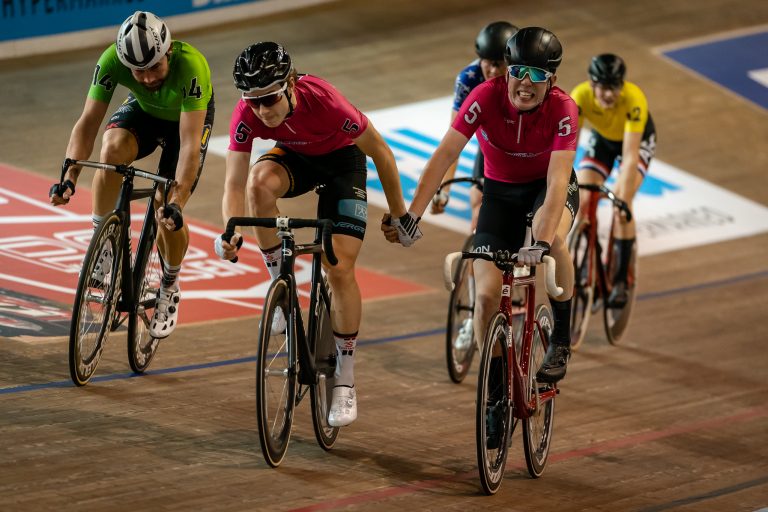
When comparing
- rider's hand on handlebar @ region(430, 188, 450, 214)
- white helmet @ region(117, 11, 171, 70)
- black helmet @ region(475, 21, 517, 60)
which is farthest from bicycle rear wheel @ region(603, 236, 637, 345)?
white helmet @ region(117, 11, 171, 70)

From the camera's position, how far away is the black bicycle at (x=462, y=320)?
21.1 ft

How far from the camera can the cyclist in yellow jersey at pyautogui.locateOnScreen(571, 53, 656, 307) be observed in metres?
7.23

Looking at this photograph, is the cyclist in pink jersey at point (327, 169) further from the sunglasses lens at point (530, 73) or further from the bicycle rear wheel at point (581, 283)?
the bicycle rear wheel at point (581, 283)

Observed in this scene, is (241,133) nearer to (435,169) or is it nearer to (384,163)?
(384,163)

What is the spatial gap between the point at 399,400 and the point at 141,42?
2054mm

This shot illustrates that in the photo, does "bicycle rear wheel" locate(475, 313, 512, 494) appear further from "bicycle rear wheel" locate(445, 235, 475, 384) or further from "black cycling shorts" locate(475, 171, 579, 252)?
"bicycle rear wheel" locate(445, 235, 475, 384)

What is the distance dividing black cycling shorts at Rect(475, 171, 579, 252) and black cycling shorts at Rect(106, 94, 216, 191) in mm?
1273

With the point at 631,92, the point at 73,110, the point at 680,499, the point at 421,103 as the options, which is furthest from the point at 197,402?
the point at 421,103

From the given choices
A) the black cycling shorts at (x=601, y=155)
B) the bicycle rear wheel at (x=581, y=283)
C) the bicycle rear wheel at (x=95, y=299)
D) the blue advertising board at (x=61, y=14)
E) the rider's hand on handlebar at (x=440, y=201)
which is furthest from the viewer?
the blue advertising board at (x=61, y=14)

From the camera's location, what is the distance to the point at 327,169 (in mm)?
5055

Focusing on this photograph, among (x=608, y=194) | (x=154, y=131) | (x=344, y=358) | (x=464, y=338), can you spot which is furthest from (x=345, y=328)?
(x=608, y=194)

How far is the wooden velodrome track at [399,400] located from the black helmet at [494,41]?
1637mm

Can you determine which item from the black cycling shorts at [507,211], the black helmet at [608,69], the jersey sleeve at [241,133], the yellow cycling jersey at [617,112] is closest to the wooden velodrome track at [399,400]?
the black cycling shorts at [507,211]

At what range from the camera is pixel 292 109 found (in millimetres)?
4758
